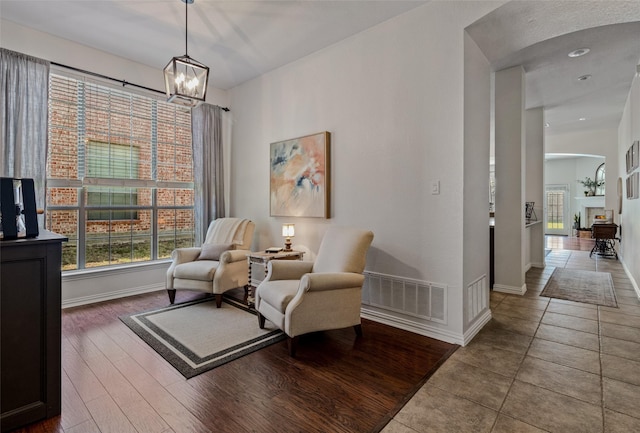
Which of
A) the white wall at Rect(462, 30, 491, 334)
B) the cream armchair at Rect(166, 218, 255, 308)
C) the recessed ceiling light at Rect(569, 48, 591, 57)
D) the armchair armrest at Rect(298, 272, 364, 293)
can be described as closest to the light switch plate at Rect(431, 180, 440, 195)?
the white wall at Rect(462, 30, 491, 334)

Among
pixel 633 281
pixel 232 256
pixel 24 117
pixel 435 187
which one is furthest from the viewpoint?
pixel 633 281

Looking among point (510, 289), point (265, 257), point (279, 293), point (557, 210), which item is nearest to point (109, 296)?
point (265, 257)

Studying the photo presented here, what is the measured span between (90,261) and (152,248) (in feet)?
2.39

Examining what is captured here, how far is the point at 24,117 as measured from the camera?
3225 millimetres

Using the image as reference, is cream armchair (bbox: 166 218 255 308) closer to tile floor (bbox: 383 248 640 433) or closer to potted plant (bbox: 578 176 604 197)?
tile floor (bbox: 383 248 640 433)

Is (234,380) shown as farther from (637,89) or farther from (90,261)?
(637,89)

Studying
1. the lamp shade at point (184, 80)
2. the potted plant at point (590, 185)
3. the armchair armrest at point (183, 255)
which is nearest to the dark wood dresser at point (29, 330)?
the lamp shade at point (184, 80)

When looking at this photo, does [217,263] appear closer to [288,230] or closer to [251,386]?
[288,230]

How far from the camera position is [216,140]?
15.9ft

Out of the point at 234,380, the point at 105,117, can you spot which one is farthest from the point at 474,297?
the point at 105,117

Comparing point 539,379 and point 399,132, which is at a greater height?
point 399,132

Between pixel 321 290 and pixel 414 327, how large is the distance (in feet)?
3.51

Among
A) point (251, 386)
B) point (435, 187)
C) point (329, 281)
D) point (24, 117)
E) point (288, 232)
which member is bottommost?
point (251, 386)

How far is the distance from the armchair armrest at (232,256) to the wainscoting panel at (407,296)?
1526 millimetres
